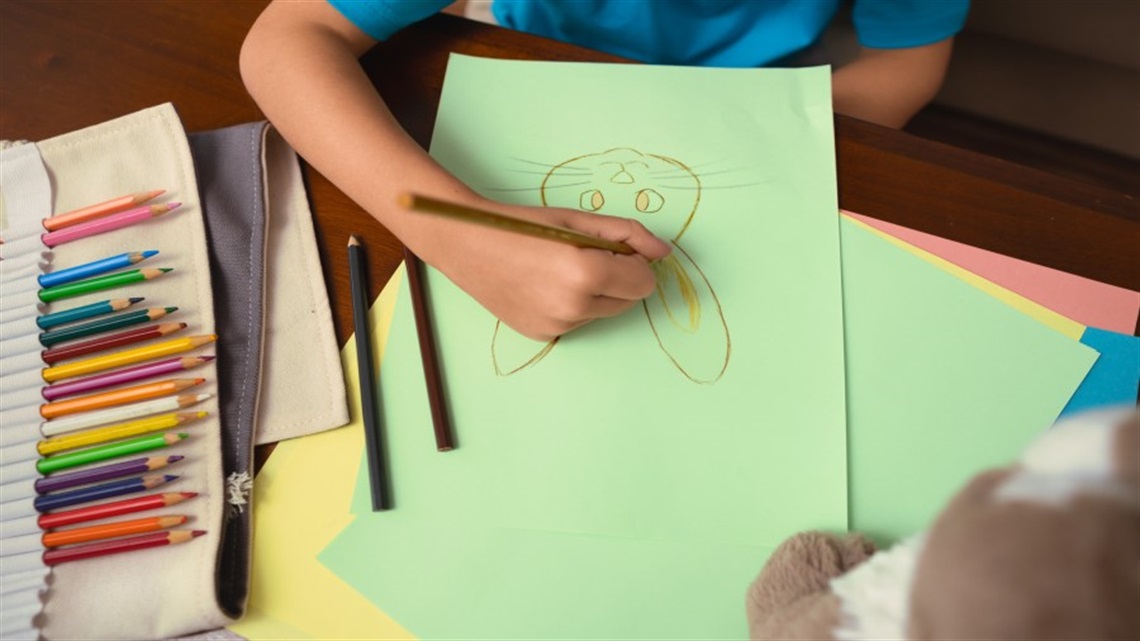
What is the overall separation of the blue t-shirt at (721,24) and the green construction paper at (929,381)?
235mm

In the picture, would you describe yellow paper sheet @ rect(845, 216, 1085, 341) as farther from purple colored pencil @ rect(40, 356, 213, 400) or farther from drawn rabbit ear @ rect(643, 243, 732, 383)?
purple colored pencil @ rect(40, 356, 213, 400)

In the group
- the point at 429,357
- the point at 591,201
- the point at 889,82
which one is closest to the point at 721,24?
the point at 889,82

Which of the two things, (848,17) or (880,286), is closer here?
(880,286)

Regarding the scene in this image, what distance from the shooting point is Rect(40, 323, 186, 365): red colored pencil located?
1.27 ft

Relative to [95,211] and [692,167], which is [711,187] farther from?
[95,211]

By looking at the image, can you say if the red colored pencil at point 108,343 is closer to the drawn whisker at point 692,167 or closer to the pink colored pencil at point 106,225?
the pink colored pencil at point 106,225

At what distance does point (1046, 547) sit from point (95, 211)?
437mm

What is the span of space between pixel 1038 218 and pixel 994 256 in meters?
0.04

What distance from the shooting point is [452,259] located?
1.33 feet

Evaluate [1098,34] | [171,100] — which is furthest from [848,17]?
[171,100]

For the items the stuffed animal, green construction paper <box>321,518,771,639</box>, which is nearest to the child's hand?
green construction paper <box>321,518,771,639</box>

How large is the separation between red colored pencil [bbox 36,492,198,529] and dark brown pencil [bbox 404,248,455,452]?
12 cm

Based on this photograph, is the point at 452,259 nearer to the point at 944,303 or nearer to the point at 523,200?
the point at 523,200

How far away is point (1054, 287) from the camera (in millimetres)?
393
